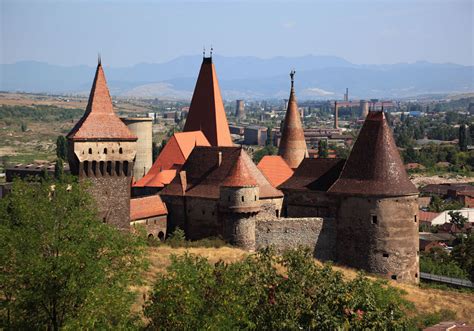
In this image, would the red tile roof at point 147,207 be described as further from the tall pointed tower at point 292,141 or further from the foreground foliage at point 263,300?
the foreground foliage at point 263,300

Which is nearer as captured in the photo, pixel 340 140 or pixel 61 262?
pixel 61 262

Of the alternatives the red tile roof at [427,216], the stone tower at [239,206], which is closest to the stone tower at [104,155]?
the stone tower at [239,206]

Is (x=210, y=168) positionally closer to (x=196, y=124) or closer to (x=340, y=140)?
(x=196, y=124)

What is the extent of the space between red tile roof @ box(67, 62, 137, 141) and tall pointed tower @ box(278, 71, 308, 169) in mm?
15408

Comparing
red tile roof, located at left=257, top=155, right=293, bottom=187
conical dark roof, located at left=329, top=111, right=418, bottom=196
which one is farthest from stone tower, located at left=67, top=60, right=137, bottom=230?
conical dark roof, located at left=329, top=111, right=418, bottom=196

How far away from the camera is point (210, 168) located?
1874 inches

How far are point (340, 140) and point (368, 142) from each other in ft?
461

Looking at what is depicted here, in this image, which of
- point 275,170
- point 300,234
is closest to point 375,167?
point 300,234

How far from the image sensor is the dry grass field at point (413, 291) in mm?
39531

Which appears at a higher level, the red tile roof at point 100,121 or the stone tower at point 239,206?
the red tile roof at point 100,121

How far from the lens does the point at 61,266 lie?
79.0 feet

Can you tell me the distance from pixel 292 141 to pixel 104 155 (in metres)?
17.3

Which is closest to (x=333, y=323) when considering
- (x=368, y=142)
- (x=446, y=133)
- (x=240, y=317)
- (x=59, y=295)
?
(x=240, y=317)

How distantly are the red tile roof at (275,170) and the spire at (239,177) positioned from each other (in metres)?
5.27
